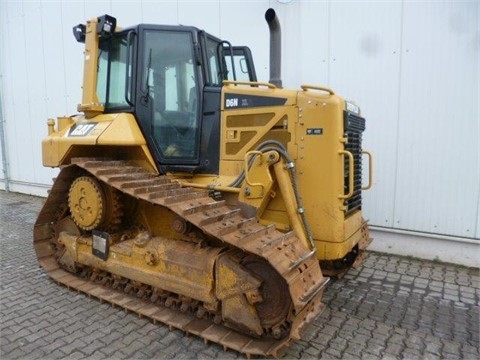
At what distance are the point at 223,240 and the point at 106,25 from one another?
2.79 m

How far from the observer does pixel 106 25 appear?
13.5 ft

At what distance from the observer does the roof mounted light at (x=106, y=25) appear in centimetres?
410

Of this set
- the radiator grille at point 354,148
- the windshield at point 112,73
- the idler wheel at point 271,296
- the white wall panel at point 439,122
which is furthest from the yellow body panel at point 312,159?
the white wall panel at point 439,122

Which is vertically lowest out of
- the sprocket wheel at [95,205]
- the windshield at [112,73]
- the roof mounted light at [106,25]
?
the sprocket wheel at [95,205]

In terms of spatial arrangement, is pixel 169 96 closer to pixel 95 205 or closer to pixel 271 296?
pixel 95 205

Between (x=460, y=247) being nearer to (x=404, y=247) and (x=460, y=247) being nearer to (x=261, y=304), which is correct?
(x=404, y=247)

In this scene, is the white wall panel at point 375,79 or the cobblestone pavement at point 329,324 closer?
the cobblestone pavement at point 329,324

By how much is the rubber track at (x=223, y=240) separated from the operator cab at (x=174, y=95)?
0.34 metres

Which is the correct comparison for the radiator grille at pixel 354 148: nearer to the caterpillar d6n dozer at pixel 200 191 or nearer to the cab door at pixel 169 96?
the caterpillar d6n dozer at pixel 200 191

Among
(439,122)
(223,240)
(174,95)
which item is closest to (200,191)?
(223,240)

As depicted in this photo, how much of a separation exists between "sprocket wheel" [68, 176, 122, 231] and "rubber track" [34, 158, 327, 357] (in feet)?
0.69

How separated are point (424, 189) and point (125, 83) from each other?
4045 millimetres

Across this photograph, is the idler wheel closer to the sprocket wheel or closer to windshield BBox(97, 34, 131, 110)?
the sprocket wheel

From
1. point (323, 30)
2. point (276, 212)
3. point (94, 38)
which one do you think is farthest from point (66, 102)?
point (276, 212)
